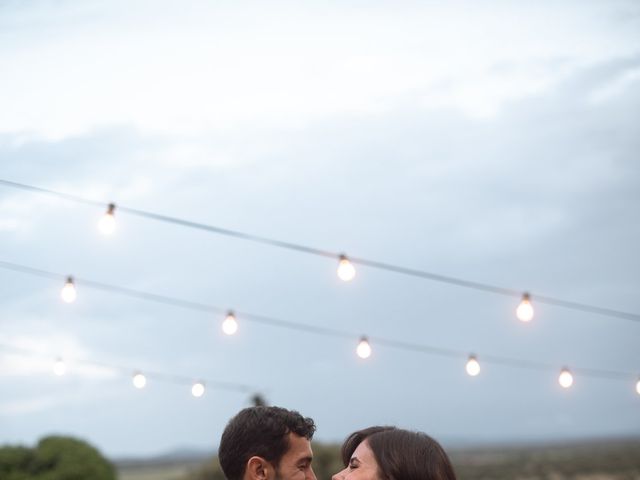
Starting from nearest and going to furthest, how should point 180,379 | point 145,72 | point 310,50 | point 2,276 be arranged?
1. point 2,276
2. point 145,72
3. point 180,379
4. point 310,50

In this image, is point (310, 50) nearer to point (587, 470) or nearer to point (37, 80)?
point (37, 80)

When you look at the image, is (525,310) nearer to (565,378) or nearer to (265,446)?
(565,378)

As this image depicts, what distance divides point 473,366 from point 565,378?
834 mm

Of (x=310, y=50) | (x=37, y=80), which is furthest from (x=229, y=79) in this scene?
(x=37, y=80)

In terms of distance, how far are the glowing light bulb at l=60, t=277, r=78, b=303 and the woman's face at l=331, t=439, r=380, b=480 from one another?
15.1 ft

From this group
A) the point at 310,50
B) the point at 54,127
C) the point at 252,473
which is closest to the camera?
the point at 252,473

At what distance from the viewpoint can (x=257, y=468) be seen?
3189mm

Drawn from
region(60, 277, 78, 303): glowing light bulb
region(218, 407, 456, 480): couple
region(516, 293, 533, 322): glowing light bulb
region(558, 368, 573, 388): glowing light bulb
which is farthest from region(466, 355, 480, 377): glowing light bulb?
region(218, 407, 456, 480): couple

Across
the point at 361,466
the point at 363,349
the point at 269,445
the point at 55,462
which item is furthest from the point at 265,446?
the point at 55,462

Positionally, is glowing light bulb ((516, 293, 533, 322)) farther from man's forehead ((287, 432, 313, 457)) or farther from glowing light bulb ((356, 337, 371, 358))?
man's forehead ((287, 432, 313, 457))

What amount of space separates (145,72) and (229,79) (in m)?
2.15

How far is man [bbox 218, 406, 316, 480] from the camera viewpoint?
3.19 m

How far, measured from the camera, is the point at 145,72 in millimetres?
9281

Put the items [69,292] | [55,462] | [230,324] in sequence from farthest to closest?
[55,462], [230,324], [69,292]
